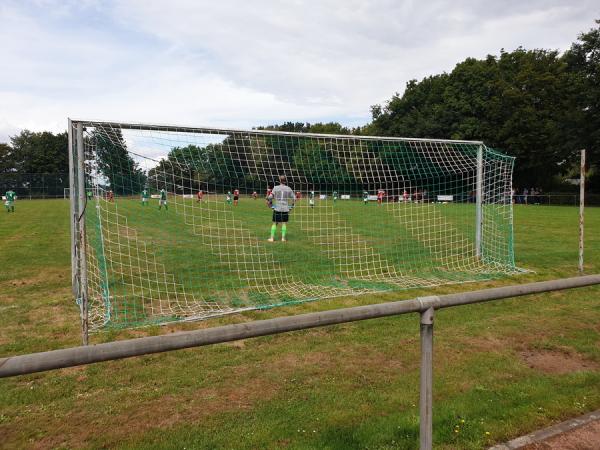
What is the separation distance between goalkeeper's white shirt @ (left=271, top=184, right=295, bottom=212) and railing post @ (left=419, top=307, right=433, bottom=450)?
9.45 meters

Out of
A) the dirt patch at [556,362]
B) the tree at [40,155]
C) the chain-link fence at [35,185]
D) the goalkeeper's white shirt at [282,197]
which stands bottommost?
the dirt patch at [556,362]

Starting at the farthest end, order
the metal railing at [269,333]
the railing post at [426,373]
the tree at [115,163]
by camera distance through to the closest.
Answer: the tree at [115,163]
the railing post at [426,373]
the metal railing at [269,333]

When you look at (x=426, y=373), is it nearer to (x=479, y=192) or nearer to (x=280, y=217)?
(x=479, y=192)

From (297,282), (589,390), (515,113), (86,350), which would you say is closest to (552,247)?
(297,282)

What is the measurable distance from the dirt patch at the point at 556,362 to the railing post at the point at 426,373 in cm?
241

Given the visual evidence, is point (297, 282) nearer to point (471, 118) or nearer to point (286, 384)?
point (286, 384)

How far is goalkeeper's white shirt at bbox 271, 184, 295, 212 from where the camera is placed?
1183 cm

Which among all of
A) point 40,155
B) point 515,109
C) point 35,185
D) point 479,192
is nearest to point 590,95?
point 515,109

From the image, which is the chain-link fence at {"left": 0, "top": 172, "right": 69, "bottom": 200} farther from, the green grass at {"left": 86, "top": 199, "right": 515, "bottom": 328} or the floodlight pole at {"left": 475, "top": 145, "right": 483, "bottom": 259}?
the floodlight pole at {"left": 475, "top": 145, "right": 483, "bottom": 259}

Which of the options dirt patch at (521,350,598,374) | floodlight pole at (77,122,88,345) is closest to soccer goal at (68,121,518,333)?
floodlight pole at (77,122,88,345)

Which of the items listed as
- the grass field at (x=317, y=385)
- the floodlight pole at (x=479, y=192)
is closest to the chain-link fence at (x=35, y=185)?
the floodlight pole at (x=479, y=192)

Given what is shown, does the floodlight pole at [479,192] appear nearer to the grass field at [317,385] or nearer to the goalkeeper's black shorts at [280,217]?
the grass field at [317,385]

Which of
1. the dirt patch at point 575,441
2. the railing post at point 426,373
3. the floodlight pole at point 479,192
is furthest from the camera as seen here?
the floodlight pole at point 479,192

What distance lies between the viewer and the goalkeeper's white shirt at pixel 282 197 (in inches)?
466
